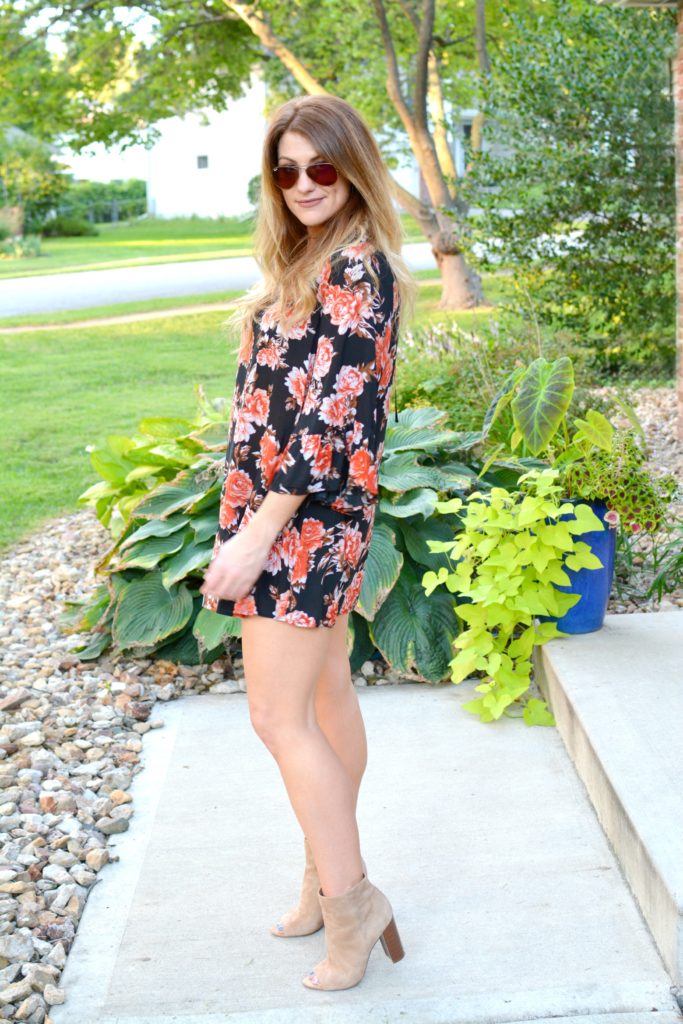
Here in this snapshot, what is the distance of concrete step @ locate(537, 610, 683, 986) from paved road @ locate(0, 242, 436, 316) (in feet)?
41.4

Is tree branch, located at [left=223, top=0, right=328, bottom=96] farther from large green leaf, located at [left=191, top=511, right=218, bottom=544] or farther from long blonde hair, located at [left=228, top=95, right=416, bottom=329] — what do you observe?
long blonde hair, located at [left=228, top=95, right=416, bottom=329]

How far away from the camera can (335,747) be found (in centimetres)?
247

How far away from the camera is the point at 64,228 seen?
34875 millimetres

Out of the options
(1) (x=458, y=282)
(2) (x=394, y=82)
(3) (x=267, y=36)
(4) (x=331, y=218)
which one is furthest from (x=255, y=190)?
(1) (x=458, y=282)

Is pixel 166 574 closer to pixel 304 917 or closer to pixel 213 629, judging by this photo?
pixel 213 629

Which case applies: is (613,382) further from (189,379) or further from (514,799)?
(514,799)

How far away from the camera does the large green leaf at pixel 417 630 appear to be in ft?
13.2

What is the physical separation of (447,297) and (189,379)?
4.62 metres

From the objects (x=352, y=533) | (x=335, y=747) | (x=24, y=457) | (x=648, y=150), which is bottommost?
(x=24, y=457)

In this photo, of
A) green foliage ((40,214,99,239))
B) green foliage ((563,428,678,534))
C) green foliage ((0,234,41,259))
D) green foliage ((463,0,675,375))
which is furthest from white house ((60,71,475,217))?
green foliage ((563,428,678,534))

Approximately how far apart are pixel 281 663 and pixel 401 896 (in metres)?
0.88

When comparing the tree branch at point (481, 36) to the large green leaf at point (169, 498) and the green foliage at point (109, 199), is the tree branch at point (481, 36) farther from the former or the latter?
the green foliage at point (109, 199)

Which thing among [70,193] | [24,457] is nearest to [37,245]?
[70,193]

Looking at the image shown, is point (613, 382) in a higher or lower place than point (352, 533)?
lower
